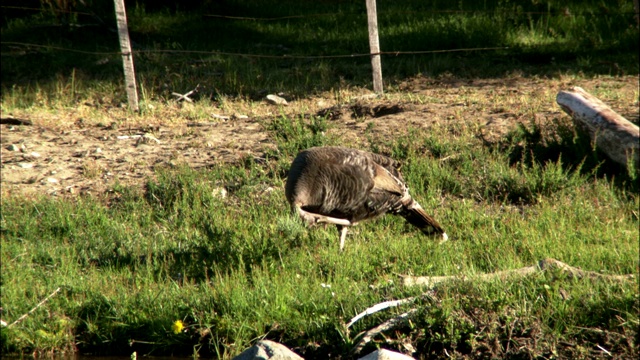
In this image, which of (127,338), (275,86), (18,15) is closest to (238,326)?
(127,338)

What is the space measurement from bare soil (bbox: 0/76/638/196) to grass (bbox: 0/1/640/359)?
0.41 ft

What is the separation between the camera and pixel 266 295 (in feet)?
18.6

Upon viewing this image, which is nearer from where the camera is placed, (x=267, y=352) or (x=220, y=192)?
(x=267, y=352)

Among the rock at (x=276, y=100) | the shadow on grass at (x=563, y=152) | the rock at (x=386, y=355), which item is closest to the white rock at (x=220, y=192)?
the shadow on grass at (x=563, y=152)

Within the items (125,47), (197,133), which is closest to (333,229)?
(197,133)

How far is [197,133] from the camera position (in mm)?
9883

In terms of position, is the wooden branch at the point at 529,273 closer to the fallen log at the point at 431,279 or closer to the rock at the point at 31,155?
the fallen log at the point at 431,279

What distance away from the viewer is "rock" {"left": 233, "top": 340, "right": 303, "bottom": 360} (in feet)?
15.9

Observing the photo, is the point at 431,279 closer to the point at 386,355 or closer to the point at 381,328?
the point at 381,328

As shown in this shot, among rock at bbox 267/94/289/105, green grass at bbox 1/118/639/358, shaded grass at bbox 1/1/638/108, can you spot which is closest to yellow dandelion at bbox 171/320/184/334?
green grass at bbox 1/118/639/358

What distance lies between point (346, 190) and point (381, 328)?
1942 millimetres

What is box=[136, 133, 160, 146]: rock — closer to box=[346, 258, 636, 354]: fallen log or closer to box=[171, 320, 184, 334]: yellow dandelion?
box=[171, 320, 184, 334]: yellow dandelion

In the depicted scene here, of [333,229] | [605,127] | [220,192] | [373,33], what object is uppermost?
[373,33]

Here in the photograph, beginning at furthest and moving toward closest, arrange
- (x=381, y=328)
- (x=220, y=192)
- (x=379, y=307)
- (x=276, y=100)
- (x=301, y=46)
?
(x=301, y=46) < (x=276, y=100) < (x=220, y=192) < (x=379, y=307) < (x=381, y=328)
